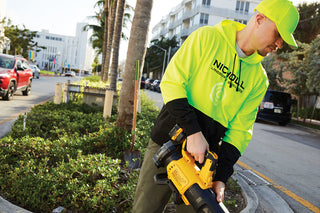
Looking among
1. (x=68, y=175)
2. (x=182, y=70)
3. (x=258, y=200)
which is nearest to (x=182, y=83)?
(x=182, y=70)

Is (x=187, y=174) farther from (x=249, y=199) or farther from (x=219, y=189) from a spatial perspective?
(x=249, y=199)

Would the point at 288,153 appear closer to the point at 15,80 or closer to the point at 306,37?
the point at 15,80

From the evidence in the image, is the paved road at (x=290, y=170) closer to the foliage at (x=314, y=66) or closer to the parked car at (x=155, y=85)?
the foliage at (x=314, y=66)

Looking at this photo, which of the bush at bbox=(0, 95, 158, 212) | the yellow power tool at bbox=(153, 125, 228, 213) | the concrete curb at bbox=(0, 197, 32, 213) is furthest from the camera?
the bush at bbox=(0, 95, 158, 212)

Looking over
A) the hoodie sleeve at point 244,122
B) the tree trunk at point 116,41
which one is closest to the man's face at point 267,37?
the hoodie sleeve at point 244,122

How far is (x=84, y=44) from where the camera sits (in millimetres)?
A: 139125

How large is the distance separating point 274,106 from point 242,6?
38.7 m

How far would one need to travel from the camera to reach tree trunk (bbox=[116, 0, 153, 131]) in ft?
18.8

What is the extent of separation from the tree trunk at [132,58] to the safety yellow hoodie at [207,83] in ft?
12.4

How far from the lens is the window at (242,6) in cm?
5009

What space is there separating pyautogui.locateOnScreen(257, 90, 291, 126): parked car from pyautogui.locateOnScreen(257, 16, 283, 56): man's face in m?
15.6

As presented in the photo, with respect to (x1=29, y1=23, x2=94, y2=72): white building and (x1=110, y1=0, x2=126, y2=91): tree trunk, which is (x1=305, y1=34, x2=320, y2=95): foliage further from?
(x1=29, y1=23, x2=94, y2=72): white building

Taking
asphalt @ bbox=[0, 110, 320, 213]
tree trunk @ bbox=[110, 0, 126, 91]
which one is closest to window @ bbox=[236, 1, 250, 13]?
tree trunk @ bbox=[110, 0, 126, 91]

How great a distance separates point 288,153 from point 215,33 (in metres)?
7.94
